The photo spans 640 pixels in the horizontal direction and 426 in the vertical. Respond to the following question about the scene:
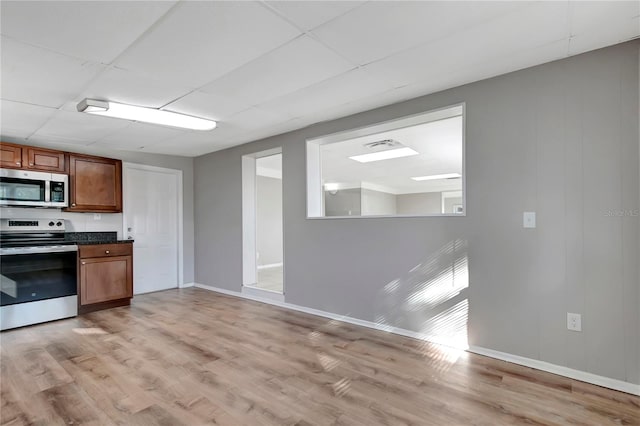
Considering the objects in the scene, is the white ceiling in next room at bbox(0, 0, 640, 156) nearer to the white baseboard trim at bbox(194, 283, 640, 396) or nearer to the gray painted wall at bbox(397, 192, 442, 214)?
the white baseboard trim at bbox(194, 283, 640, 396)

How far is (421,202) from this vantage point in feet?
39.2

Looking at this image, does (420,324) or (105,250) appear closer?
(420,324)

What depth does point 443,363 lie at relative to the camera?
2.60 meters

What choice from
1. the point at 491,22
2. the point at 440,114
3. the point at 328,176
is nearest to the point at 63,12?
the point at 491,22

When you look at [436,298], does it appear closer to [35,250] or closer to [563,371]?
[563,371]

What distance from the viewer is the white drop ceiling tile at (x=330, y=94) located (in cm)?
273

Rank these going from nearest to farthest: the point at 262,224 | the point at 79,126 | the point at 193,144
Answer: the point at 79,126 < the point at 193,144 < the point at 262,224

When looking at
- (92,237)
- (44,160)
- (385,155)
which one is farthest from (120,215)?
(385,155)

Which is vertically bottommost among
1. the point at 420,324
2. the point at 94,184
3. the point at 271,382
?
the point at 271,382

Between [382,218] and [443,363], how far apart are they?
145cm

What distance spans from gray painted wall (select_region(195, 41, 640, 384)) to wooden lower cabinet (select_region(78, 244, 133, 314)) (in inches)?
125

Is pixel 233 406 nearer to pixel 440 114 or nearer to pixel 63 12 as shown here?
pixel 63 12

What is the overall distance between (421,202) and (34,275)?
426 inches

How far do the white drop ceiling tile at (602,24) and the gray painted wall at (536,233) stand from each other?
0.45 feet
